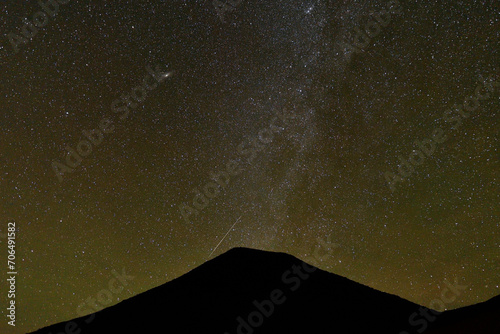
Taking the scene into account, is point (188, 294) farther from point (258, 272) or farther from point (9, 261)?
point (9, 261)

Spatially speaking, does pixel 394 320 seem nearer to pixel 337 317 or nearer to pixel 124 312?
pixel 337 317

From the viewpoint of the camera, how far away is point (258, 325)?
359cm

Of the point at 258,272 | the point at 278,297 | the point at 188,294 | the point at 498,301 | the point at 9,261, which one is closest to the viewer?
the point at 498,301

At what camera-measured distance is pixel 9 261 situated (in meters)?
5.93

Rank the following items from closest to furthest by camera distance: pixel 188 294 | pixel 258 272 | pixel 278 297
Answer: pixel 278 297
pixel 188 294
pixel 258 272

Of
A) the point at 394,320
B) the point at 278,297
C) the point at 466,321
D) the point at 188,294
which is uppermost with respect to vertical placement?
the point at 466,321

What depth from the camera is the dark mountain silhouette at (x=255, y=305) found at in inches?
142

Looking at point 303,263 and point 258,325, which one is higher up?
point 258,325

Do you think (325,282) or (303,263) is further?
(303,263)

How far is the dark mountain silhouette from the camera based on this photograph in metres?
3.61

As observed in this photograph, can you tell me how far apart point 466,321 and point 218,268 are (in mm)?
3271

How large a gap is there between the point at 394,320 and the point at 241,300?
59.1 inches

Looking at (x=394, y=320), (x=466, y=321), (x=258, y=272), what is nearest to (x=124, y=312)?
(x=258, y=272)

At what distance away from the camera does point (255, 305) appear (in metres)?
3.94
